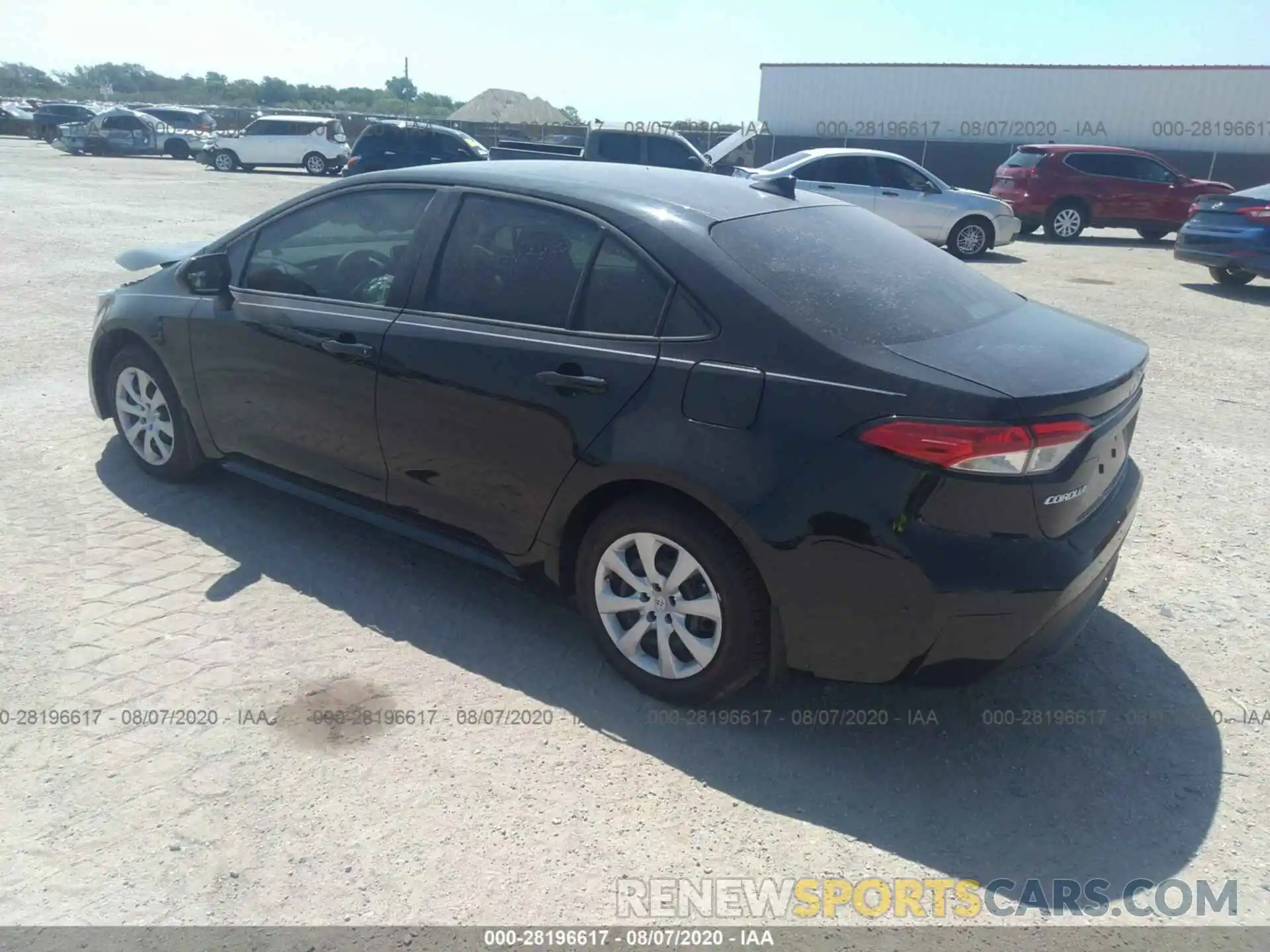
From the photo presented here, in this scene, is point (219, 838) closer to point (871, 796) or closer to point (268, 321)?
point (871, 796)

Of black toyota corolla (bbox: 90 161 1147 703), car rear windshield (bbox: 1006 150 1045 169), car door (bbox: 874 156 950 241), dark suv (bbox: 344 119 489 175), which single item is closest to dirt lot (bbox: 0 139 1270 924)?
black toyota corolla (bbox: 90 161 1147 703)

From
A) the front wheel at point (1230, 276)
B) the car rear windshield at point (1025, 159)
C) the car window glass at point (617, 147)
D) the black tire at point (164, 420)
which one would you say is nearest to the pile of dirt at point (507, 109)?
the car window glass at point (617, 147)

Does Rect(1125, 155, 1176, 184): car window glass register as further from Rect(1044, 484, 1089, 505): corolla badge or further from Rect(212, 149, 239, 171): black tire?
Rect(212, 149, 239, 171): black tire

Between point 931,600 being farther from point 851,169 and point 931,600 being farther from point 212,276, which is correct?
point 851,169

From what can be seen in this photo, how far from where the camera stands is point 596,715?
136 inches

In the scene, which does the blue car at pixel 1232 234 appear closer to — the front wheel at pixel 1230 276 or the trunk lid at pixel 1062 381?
the front wheel at pixel 1230 276

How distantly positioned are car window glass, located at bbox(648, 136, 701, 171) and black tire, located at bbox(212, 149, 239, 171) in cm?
1832

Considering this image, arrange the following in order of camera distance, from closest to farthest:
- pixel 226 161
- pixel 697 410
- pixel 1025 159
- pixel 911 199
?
pixel 697 410
pixel 911 199
pixel 1025 159
pixel 226 161

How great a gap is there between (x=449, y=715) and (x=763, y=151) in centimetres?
3153

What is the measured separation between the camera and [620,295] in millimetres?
3471

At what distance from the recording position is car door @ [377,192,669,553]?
3.43 metres

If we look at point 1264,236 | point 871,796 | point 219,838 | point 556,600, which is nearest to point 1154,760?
point 871,796

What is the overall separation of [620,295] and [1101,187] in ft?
58.4

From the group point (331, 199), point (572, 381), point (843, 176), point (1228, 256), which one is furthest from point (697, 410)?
point (843, 176)
